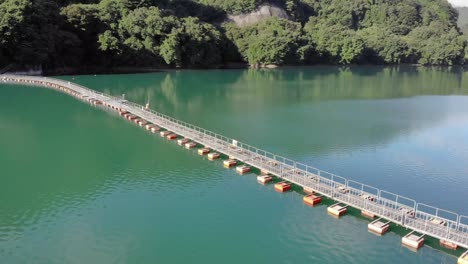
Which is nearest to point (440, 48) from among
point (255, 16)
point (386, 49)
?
point (386, 49)

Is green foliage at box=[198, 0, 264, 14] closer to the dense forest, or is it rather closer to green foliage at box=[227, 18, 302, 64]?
the dense forest

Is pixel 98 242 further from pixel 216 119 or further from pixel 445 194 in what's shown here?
pixel 216 119

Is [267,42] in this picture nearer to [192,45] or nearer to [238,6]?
[192,45]

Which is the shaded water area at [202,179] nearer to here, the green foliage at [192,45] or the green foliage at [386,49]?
the green foliage at [192,45]

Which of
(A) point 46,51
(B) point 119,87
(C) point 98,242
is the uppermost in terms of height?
(A) point 46,51

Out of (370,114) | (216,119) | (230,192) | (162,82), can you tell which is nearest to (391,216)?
(230,192)

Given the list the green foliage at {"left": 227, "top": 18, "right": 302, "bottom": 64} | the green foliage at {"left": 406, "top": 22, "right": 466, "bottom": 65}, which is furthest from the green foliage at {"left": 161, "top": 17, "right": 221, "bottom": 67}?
the green foliage at {"left": 406, "top": 22, "right": 466, "bottom": 65}

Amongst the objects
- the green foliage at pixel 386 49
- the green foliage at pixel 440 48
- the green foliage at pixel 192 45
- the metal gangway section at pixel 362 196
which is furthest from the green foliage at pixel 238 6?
the metal gangway section at pixel 362 196
